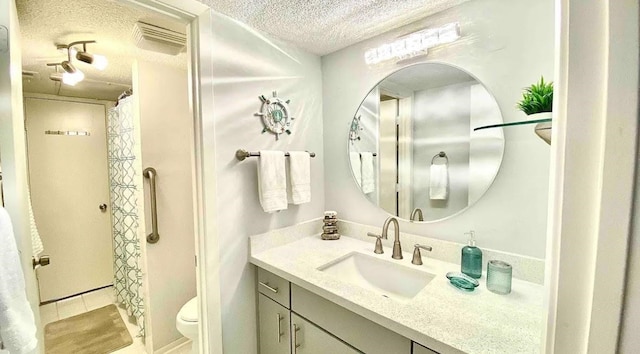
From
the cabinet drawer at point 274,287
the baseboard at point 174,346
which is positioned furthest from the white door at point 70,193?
the cabinet drawer at point 274,287

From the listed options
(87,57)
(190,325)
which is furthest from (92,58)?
(190,325)

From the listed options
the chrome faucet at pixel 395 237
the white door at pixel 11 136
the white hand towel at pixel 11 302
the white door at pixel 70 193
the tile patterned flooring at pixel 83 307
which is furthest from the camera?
the white door at pixel 70 193

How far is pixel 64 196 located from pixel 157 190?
1713 mm

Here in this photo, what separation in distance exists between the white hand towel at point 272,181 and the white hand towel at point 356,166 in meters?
0.48

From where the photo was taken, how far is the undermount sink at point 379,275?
49.2 inches

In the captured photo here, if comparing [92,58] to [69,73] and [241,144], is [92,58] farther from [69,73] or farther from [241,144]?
[241,144]

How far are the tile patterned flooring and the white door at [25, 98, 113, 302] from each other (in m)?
0.09

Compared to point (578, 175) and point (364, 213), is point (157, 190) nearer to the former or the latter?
point (364, 213)

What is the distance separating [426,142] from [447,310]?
2.69ft

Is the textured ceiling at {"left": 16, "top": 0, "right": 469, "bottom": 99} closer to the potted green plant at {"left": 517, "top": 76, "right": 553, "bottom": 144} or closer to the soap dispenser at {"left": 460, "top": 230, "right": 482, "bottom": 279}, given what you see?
the potted green plant at {"left": 517, "top": 76, "right": 553, "bottom": 144}

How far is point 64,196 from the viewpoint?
268 centimetres

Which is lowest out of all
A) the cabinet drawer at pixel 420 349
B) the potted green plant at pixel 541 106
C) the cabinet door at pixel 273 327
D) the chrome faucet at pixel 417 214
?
the cabinet door at pixel 273 327

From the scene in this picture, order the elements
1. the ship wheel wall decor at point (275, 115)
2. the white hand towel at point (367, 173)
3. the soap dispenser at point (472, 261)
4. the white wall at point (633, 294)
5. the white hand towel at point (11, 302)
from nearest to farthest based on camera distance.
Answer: the white wall at point (633, 294) → the white hand towel at point (11, 302) → the soap dispenser at point (472, 261) → the ship wheel wall decor at point (275, 115) → the white hand towel at point (367, 173)

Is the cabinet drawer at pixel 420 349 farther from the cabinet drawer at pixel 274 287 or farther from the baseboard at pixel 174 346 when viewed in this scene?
the baseboard at pixel 174 346
